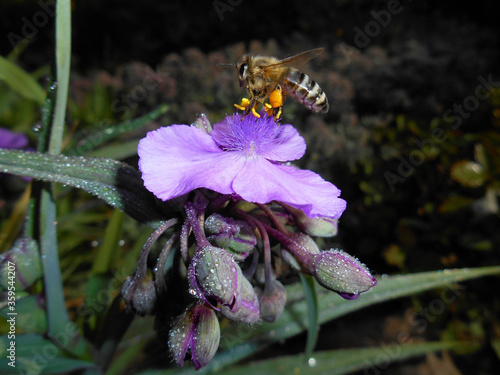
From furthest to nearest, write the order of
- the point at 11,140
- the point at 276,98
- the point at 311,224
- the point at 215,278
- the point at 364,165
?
the point at 364,165
the point at 11,140
the point at 276,98
the point at 311,224
the point at 215,278

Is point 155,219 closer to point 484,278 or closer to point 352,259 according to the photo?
point 352,259

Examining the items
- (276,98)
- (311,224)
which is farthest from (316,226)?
(276,98)

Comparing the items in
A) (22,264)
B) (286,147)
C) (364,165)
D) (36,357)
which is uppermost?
(286,147)

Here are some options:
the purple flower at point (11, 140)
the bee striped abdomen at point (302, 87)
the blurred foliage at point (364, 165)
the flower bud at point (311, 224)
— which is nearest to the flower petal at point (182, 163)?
the flower bud at point (311, 224)

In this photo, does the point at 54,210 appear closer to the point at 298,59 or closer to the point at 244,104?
the point at 244,104

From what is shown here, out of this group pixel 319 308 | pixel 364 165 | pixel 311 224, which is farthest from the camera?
pixel 364 165

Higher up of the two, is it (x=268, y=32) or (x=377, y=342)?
(x=268, y=32)

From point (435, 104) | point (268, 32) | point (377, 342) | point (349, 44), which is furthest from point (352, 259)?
point (268, 32)
